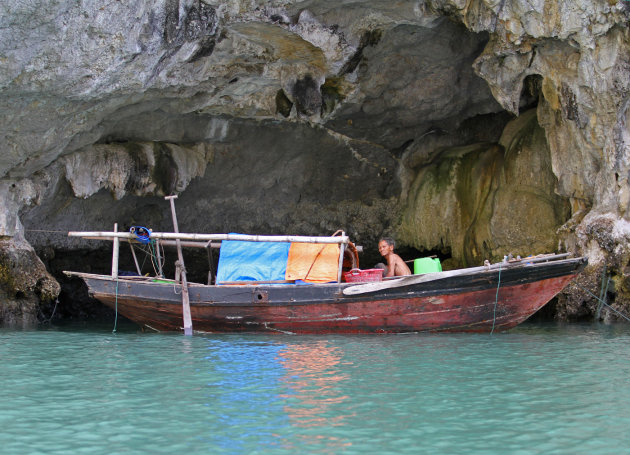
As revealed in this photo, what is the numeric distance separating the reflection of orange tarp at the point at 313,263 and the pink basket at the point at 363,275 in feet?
0.91

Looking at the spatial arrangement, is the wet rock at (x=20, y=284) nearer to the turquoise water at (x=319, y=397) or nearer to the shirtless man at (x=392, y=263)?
the turquoise water at (x=319, y=397)

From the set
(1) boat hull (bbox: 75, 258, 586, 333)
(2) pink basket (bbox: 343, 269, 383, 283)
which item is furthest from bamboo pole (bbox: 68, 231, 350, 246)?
(1) boat hull (bbox: 75, 258, 586, 333)

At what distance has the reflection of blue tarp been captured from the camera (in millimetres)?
10961

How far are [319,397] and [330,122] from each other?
31.4 feet

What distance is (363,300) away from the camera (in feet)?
33.9

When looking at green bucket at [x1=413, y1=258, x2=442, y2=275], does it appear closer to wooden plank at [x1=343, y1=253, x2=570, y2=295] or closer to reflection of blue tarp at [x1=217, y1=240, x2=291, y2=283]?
wooden plank at [x1=343, y1=253, x2=570, y2=295]

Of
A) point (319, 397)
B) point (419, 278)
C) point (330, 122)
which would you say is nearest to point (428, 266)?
point (419, 278)

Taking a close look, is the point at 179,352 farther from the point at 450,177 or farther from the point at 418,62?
the point at 450,177

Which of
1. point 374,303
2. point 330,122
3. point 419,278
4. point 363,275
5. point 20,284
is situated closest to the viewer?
point 419,278

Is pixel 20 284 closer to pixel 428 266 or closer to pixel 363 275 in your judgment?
pixel 363 275

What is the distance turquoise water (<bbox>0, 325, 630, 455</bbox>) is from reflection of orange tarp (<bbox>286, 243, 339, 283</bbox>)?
1663 mm

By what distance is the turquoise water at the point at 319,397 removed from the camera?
473cm

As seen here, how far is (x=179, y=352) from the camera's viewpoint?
28.1ft

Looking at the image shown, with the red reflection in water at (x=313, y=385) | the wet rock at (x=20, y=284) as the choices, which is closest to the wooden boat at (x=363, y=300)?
the red reflection in water at (x=313, y=385)
